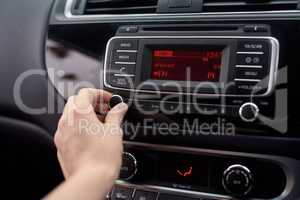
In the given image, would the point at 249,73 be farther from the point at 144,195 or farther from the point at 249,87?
the point at 144,195

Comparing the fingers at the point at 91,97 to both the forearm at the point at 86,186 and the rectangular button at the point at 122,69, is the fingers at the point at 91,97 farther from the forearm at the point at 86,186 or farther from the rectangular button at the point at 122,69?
the forearm at the point at 86,186

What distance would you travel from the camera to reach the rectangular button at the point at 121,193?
35.2 inches

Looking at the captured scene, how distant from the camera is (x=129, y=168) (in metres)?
0.89

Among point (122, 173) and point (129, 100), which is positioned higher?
point (129, 100)

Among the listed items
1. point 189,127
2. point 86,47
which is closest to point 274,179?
point 189,127

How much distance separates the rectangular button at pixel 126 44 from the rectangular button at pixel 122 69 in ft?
0.11

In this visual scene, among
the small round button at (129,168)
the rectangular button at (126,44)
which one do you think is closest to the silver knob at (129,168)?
the small round button at (129,168)

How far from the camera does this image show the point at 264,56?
777mm

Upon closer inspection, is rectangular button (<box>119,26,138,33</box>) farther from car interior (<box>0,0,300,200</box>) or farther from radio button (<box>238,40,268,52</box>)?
radio button (<box>238,40,268,52</box>)

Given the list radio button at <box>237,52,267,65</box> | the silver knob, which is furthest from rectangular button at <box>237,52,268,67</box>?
the silver knob

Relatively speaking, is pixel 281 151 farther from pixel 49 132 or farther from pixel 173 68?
pixel 49 132

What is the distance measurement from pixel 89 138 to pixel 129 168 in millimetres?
198

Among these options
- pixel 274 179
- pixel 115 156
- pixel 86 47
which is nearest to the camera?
pixel 115 156

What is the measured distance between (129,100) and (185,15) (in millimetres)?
191
